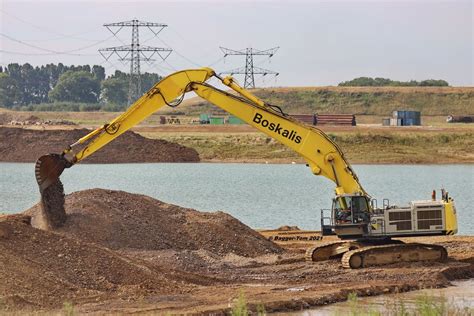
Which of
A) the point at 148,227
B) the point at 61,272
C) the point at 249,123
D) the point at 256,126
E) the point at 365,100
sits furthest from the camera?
the point at 365,100

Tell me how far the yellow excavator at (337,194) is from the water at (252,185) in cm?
1047

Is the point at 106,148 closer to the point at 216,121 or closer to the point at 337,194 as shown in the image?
the point at 216,121

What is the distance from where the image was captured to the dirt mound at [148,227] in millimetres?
30734

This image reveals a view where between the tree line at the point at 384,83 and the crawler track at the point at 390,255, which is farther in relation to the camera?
the tree line at the point at 384,83

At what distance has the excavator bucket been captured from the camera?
3055 centimetres

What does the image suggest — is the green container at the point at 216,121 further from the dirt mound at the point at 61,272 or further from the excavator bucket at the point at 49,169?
the dirt mound at the point at 61,272

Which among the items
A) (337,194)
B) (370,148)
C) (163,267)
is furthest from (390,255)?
(370,148)

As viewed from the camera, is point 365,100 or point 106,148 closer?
point 106,148

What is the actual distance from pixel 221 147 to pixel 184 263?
57599 millimetres

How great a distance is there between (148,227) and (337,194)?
5.76m

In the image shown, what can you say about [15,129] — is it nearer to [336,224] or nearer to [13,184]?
[13,184]

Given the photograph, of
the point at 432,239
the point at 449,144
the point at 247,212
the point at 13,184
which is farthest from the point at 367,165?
the point at 432,239

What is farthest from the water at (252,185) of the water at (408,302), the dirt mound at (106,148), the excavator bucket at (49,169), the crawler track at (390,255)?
the water at (408,302)

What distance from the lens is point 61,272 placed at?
2420cm
